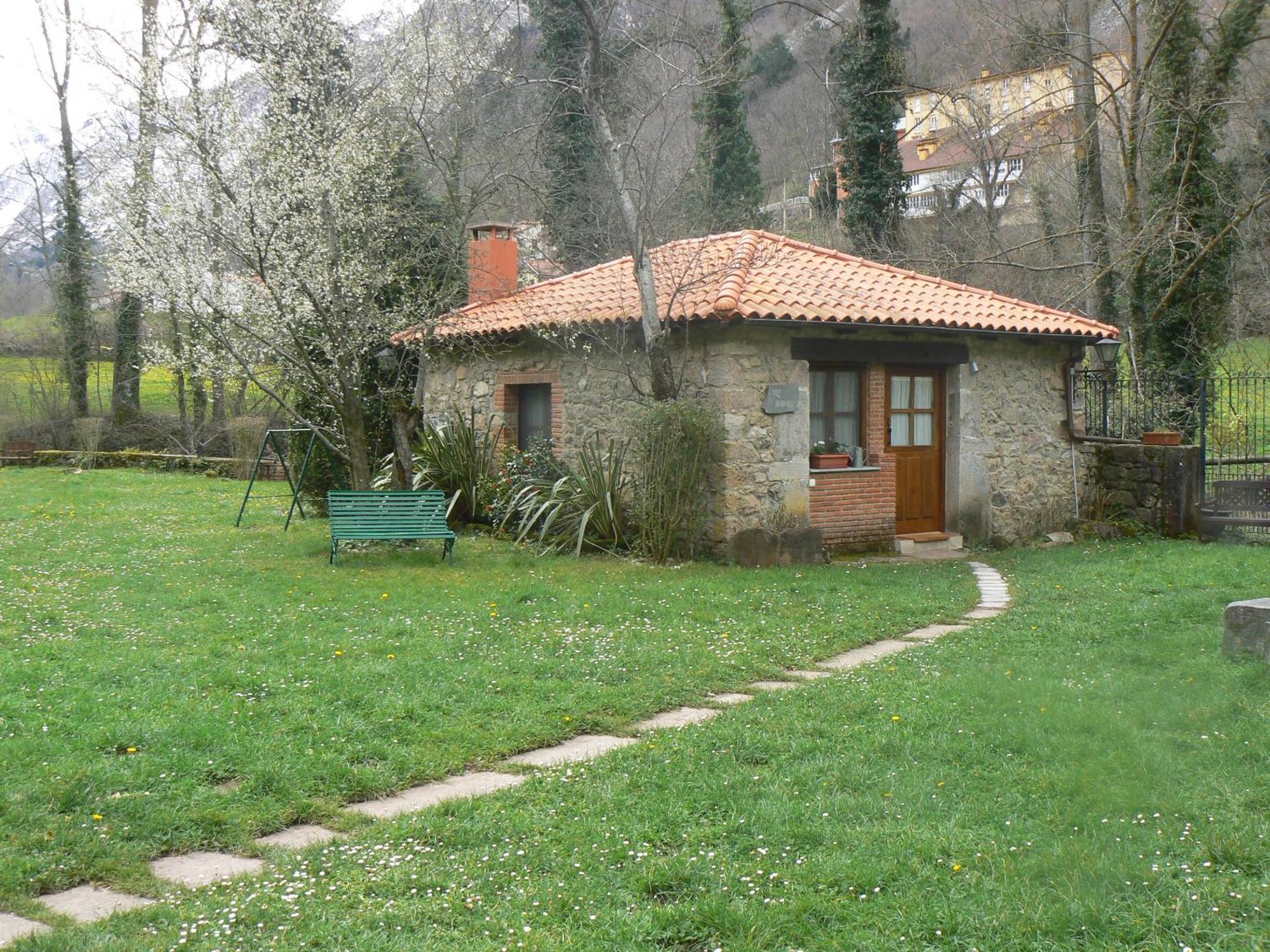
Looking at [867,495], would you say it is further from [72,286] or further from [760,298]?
[72,286]

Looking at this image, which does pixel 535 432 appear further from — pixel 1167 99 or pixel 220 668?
pixel 1167 99

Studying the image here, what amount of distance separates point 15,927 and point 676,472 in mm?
8040

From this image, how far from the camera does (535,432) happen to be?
14.1m

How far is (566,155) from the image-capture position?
21.6 metres

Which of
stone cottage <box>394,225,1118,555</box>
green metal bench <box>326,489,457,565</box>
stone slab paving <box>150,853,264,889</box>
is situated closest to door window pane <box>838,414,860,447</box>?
stone cottage <box>394,225,1118,555</box>

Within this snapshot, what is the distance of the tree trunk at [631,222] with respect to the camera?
1129cm

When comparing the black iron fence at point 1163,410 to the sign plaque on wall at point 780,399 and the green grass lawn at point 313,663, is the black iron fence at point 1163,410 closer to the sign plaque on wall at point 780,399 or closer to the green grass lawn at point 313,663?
the green grass lawn at point 313,663

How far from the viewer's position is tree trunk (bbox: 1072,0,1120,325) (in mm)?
17391

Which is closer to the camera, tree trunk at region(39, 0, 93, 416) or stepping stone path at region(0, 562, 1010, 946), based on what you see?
stepping stone path at region(0, 562, 1010, 946)

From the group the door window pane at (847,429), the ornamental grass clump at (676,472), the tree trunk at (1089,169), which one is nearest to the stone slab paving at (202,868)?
the ornamental grass clump at (676,472)

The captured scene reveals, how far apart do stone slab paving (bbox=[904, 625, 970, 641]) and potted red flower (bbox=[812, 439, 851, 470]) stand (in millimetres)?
3556

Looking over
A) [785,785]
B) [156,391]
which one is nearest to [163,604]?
[785,785]

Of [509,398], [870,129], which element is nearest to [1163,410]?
[509,398]

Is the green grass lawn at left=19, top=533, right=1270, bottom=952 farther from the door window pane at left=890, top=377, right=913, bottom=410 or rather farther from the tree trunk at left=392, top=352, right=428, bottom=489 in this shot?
the tree trunk at left=392, top=352, right=428, bottom=489
